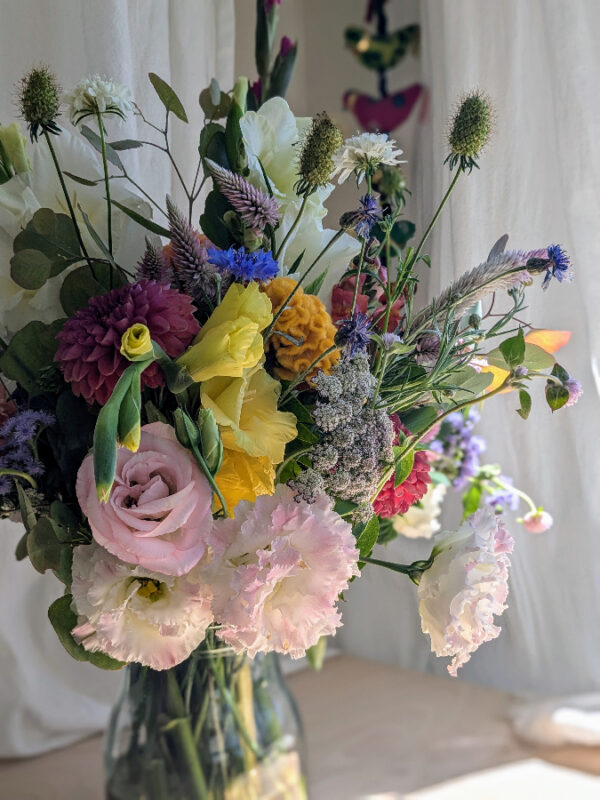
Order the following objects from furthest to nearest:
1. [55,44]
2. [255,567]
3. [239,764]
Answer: [55,44], [239,764], [255,567]

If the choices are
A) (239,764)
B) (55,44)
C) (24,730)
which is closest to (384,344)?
(239,764)

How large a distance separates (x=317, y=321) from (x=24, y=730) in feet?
2.23

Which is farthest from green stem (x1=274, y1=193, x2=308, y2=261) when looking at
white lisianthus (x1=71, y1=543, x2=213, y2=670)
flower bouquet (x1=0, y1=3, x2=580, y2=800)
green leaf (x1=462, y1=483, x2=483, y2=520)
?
green leaf (x1=462, y1=483, x2=483, y2=520)

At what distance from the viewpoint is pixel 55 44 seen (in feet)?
2.55

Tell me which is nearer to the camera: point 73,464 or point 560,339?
point 73,464

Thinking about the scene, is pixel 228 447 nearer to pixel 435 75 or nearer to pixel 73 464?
pixel 73 464

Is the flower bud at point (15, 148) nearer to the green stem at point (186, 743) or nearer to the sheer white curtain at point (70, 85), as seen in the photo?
the sheer white curtain at point (70, 85)

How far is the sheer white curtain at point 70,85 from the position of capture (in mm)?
757

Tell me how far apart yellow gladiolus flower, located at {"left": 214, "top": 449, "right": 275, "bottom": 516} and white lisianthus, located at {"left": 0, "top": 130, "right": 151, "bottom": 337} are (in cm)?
17

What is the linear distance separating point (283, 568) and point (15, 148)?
33cm

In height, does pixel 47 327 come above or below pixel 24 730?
above

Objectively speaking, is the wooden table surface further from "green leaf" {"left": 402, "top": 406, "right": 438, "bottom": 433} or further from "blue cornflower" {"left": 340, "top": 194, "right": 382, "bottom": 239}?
"blue cornflower" {"left": 340, "top": 194, "right": 382, "bottom": 239}

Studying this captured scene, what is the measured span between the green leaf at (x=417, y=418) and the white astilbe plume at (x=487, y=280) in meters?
0.08

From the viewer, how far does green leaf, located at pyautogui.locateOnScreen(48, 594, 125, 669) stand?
52cm
